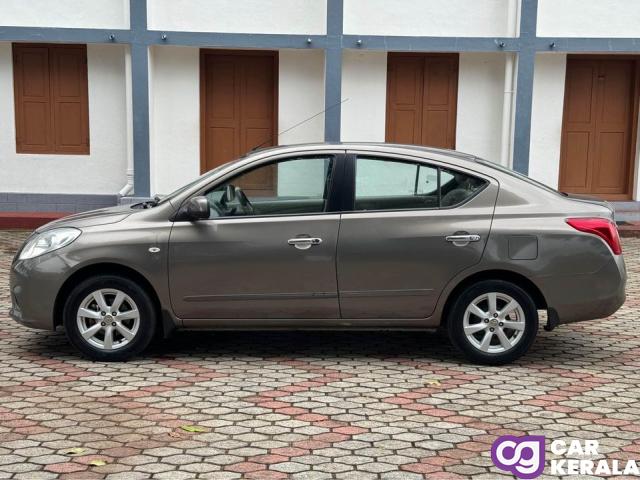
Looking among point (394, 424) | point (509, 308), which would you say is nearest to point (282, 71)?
point (509, 308)

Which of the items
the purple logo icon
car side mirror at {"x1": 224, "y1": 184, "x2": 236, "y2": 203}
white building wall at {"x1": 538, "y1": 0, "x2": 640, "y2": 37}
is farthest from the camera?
white building wall at {"x1": 538, "y1": 0, "x2": 640, "y2": 37}

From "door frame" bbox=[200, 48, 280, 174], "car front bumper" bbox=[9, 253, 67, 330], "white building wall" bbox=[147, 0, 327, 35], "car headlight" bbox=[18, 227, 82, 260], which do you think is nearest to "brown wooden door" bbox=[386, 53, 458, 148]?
"white building wall" bbox=[147, 0, 327, 35]

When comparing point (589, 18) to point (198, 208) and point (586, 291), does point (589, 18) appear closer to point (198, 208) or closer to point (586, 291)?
point (586, 291)

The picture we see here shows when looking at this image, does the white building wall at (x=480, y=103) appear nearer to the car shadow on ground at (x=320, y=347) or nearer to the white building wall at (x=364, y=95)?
the white building wall at (x=364, y=95)

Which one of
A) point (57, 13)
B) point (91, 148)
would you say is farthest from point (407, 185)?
Result: point (57, 13)

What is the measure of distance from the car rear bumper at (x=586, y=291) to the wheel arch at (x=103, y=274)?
2.92 metres

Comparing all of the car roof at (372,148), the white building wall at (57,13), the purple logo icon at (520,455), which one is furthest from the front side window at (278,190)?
the white building wall at (57,13)

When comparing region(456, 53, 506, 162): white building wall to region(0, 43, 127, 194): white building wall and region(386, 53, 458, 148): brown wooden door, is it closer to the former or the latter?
region(386, 53, 458, 148): brown wooden door

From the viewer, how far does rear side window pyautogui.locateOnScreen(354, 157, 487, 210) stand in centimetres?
625

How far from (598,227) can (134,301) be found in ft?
11.5

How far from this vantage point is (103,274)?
→ 245 inches

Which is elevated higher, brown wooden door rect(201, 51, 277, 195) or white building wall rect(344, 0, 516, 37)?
white building wall rect(344, 0, 516, 37)

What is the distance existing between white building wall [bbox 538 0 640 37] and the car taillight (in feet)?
29.1

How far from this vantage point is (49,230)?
20.7 ft
